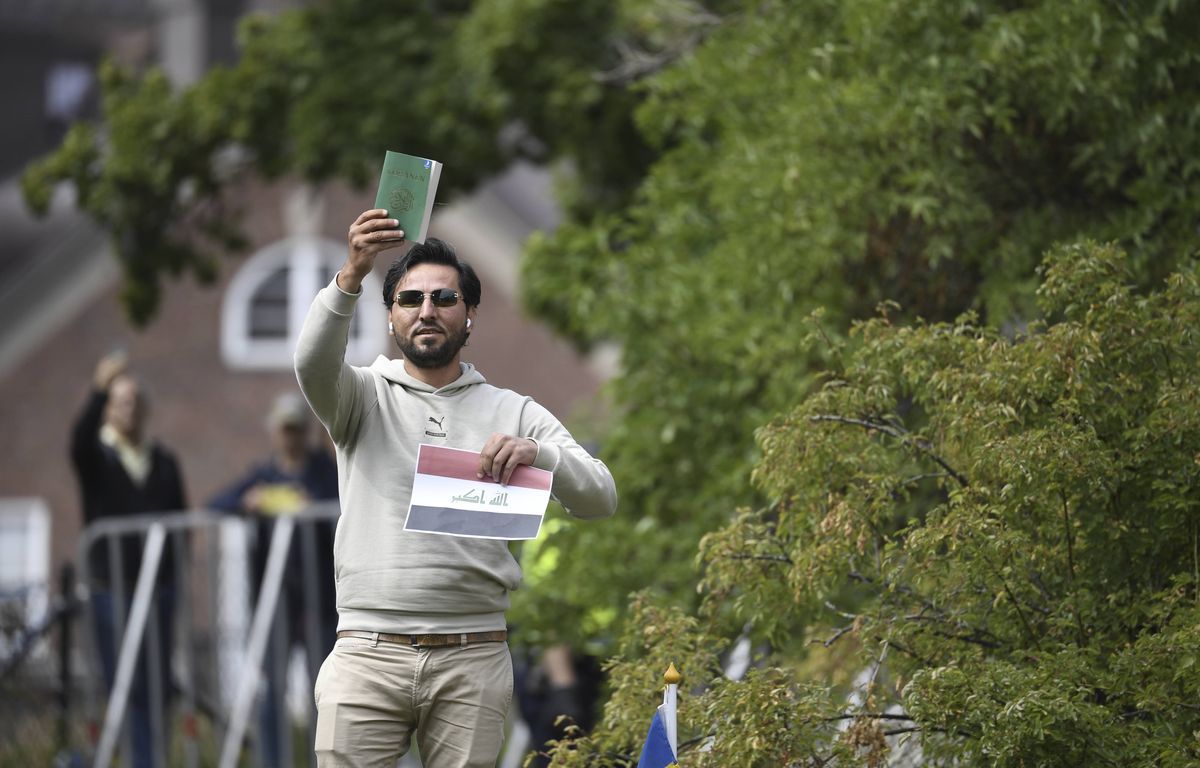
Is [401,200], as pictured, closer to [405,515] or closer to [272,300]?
[405,515]

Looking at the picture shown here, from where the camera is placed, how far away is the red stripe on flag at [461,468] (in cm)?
473

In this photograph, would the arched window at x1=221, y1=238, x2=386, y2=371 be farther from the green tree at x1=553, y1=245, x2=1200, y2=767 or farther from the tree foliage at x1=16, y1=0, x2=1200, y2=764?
the green tree at x1=553, y1=245, x2=1200, y2=767

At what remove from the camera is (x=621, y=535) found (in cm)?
876

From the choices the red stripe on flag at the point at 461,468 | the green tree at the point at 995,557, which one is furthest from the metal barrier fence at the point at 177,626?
the red stripe on flag at the point at 461,468

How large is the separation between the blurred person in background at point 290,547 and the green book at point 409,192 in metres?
5.35

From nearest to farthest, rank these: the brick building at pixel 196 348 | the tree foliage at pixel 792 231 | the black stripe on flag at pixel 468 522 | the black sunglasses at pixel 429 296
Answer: the black stripe on flag at pixel 468 522, the black sunglasses at pixel 429 296, the tree foliage at pixel 792 231, the brick building at pixel 196 348

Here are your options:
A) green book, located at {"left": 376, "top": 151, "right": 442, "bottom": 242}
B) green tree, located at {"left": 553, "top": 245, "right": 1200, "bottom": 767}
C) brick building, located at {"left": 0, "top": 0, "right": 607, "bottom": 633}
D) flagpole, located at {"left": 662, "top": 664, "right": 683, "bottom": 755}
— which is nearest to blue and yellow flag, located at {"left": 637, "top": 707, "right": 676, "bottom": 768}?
flagpole, located at {"left": 662, "top": 664, "right": 683, "bottom": 755}

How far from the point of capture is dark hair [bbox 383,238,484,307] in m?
4.91

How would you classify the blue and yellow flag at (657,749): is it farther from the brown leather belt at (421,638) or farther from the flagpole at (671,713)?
the brown leather belt at (421,638)

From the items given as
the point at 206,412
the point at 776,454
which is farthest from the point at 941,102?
the point at 206,412

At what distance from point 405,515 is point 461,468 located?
0.70ft

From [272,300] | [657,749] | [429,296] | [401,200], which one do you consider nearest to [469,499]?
[429,296]

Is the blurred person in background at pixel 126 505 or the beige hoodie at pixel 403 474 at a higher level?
the beige hoodie at pixel 403 474

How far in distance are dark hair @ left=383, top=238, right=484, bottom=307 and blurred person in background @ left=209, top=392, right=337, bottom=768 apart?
5091mm
